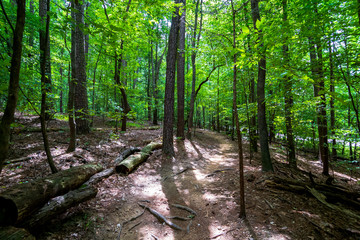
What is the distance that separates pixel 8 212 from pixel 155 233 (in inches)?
105

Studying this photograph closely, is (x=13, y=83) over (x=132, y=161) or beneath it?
over

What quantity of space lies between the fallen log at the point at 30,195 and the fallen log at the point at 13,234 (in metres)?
0.20

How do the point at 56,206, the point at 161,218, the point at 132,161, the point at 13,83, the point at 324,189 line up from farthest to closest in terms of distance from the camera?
1. the point at 132,161
2. the point at 324,189
3. the point at 161,218
4. the point at 56,206
5. the point at 13,83

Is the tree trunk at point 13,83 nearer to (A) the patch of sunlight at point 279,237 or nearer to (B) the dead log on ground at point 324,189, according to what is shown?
(A) the patch of sunlight at point 279,237

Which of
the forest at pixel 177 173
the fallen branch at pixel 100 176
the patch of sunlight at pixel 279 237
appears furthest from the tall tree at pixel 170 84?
the patch of sunlight at pixel 279 237

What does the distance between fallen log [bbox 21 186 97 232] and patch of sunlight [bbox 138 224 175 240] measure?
1.58 m

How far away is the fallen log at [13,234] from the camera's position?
2217mm

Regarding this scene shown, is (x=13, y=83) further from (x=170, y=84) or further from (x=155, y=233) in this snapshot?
(x=170, y=84)

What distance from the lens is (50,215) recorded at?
2.88 meters

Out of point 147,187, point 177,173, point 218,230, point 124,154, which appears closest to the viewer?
point 218,230

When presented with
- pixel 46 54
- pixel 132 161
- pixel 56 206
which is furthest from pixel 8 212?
pixel 132 161

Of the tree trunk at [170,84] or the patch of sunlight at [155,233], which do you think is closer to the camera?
the patch of sunlight at [155,233]

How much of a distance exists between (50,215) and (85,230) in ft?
2.43

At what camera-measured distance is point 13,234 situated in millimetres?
2277
